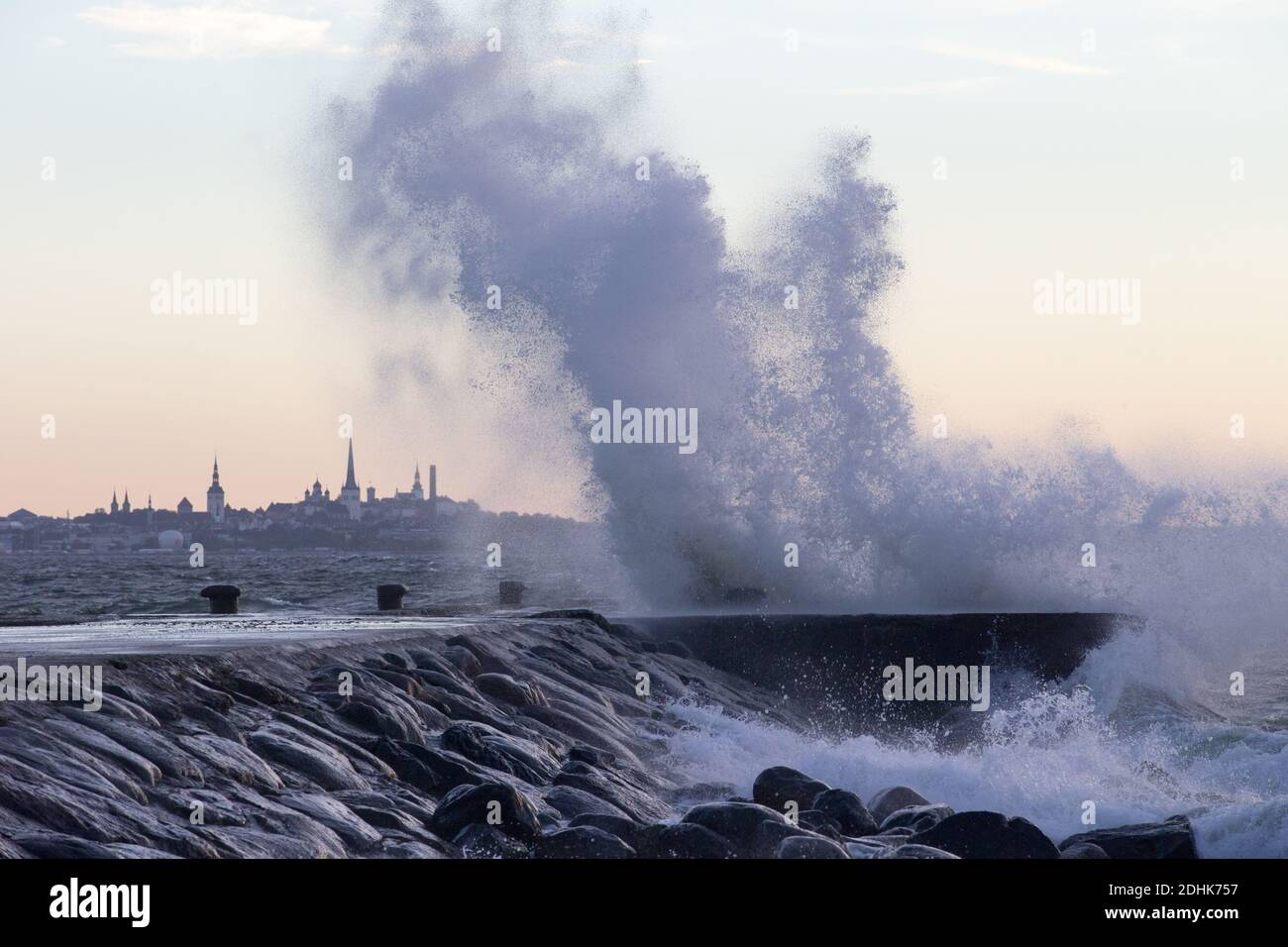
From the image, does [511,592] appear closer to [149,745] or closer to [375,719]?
[375,719]

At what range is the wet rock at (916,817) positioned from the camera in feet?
34.9

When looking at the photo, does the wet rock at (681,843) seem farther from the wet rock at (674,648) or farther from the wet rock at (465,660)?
the wet rock at (674,648)

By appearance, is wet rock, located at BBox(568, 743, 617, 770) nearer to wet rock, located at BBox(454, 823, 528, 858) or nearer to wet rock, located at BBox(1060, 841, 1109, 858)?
wet rock, located at BBox(454, 823, 528, 858)

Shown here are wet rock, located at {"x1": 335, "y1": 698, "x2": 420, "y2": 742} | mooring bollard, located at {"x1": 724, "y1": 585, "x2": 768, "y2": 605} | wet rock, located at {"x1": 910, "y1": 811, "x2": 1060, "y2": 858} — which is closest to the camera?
wet rock, located at {"x1": 910, "y1": 811, "x2": 1060, "y2": 858}

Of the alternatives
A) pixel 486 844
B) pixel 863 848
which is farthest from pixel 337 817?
pixel 863 848

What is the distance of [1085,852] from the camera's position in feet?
34.4

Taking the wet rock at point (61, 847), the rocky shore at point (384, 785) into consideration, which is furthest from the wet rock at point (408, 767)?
the wet rock at point (61, 847)

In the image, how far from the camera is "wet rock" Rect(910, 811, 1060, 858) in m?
9.86

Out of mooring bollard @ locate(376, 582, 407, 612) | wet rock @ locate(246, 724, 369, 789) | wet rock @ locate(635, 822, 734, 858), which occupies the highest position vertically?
mooring bollard @ locate(376, 582, 407, 612)

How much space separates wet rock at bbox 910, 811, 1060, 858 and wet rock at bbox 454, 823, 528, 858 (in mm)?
2581

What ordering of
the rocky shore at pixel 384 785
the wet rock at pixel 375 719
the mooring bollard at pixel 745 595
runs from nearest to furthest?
the rocky shore at pixel 384 785 → the wet rock at pixel 375 719 → the mooring bollard at pixel 745 595

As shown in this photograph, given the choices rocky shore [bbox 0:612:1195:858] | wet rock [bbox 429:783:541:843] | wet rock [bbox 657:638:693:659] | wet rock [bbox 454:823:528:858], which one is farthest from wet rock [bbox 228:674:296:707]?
wet rock [bbox 657:638:693:659]

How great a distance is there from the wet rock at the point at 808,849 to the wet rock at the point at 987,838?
1.25m
